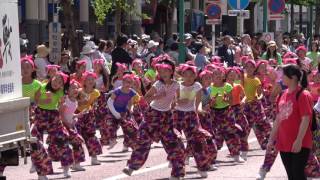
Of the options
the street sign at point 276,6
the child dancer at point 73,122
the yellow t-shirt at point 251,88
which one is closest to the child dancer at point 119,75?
the yellow t-shirt at point 251,88

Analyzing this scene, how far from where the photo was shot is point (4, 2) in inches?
384

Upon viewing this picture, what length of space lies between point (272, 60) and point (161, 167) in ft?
22.4

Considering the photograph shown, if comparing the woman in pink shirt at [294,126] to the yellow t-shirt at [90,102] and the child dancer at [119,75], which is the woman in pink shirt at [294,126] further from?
the child dancer at [119,75]

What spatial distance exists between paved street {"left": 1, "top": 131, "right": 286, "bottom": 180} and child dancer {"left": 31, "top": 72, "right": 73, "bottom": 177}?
0.34 m

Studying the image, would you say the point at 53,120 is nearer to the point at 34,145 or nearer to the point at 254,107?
the point at 34,145

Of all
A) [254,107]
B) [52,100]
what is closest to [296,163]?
[52,100]

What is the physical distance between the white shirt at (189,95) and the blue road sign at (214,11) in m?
12.7

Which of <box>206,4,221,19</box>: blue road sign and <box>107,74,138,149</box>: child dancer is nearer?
<box>107,74,138,149</box>: child dancer

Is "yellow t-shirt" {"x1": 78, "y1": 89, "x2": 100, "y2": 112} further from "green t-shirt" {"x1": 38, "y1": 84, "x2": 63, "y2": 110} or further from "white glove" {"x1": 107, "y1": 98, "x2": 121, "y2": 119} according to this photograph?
"green t-shirt" {"x1": 38, "y1": 84, "x2": 63, "y2": 110}

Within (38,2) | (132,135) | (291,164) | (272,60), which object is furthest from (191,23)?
(291,164)

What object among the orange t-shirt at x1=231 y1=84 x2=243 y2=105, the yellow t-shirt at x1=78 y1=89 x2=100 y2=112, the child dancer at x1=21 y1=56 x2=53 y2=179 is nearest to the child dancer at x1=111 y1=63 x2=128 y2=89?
the yellow t-shirt at x1=78 y1=89 x2=100 y2=112

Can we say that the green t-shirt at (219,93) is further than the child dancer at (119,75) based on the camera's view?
No

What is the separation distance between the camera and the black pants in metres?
10.2

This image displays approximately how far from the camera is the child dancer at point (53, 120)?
13.5 meters
